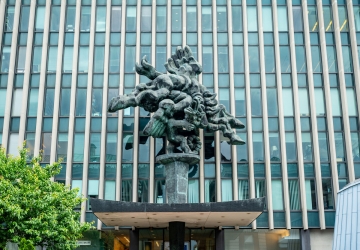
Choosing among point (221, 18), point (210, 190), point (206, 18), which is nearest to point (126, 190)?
point (210, 190)

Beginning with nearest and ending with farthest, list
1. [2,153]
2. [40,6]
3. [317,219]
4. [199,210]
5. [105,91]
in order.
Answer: [199,210] < [2,153] < [317,219] < [105,91] < [40,6]

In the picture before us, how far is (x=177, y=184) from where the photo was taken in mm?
26766

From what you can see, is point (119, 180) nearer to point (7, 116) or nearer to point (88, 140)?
point (88, 140)

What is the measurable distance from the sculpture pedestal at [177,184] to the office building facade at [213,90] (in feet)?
12.1

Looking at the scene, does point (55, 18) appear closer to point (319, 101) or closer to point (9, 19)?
point (9, 19)

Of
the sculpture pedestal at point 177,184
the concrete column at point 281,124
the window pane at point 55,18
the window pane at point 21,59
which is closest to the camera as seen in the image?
the sculpture pedestal at point 177,184

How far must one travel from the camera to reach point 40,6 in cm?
3478

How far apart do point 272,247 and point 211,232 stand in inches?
162

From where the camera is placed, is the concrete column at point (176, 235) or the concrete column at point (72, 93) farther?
the concrete column at point (72, 93)

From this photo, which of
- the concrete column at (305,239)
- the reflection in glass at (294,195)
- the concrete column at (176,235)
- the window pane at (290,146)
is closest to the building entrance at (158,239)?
the concrete column at (176,235)

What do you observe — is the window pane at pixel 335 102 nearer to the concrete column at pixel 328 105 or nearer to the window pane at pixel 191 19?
the concrete column at pixel 328 105

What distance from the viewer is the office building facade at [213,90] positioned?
30844 millimetres

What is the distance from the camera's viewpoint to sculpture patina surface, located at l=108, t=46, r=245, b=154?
89.2 ft

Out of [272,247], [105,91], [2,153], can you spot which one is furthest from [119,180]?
[272,247]
